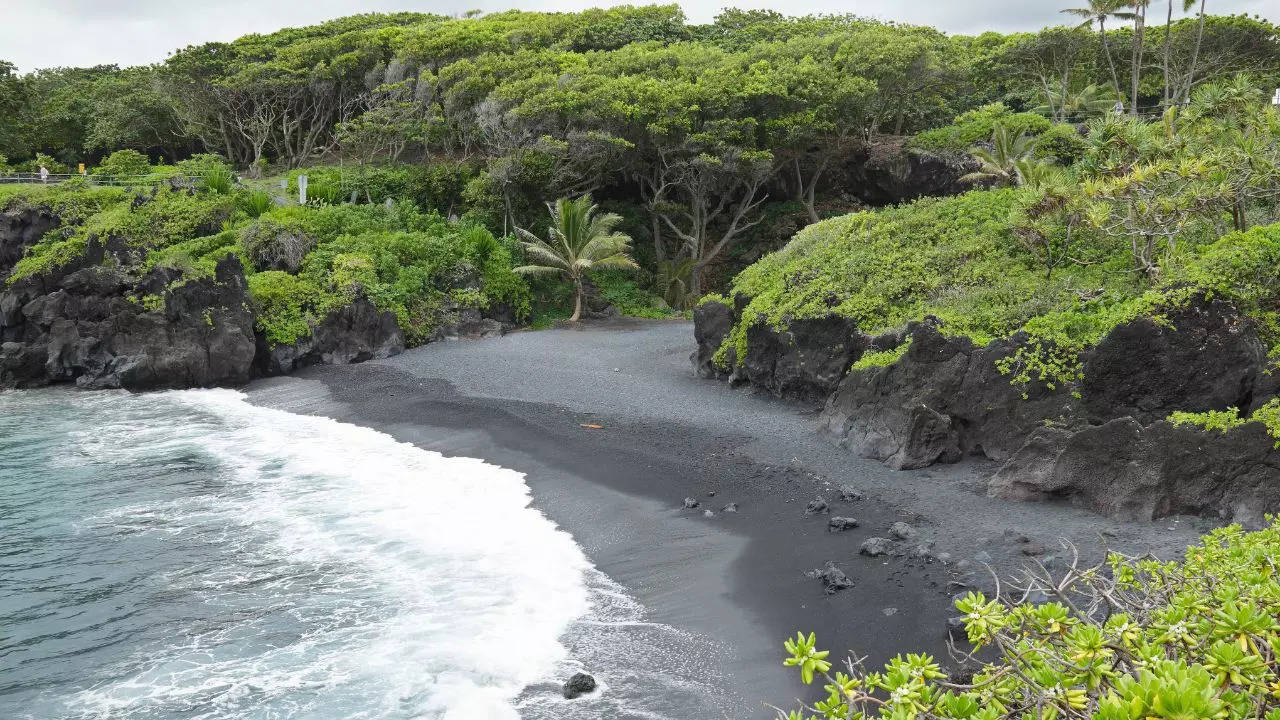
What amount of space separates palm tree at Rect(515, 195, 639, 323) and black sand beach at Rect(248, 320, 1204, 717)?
7440mm

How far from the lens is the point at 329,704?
8.23 metres

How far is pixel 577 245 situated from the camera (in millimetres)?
Answer: 29078

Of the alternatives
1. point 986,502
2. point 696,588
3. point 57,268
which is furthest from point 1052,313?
point 57,268

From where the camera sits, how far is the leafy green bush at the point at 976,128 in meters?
30.3

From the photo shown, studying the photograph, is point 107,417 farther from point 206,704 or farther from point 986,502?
point 986,502

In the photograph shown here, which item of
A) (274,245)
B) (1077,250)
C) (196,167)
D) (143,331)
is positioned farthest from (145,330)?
(1077,250)

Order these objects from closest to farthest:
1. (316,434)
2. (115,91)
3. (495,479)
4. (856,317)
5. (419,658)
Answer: (419,658) < (495,479) < (856,317) < (316,434) < (115,91)

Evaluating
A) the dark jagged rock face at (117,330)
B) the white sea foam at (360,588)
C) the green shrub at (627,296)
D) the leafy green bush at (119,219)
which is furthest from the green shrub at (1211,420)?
the leafy green bush at (119,219)

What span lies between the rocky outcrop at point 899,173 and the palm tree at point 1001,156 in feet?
6.01

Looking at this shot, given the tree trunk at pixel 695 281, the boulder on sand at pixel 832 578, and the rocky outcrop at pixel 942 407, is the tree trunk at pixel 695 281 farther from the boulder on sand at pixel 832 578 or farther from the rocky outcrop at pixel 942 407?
the boulder on sand at pixel 832 578

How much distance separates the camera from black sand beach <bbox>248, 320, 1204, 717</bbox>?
9.35m

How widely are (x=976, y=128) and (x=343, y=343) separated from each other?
24.1m

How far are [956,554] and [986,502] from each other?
1.81 metres

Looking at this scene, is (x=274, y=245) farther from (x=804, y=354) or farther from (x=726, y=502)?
(x=726, y=502)
